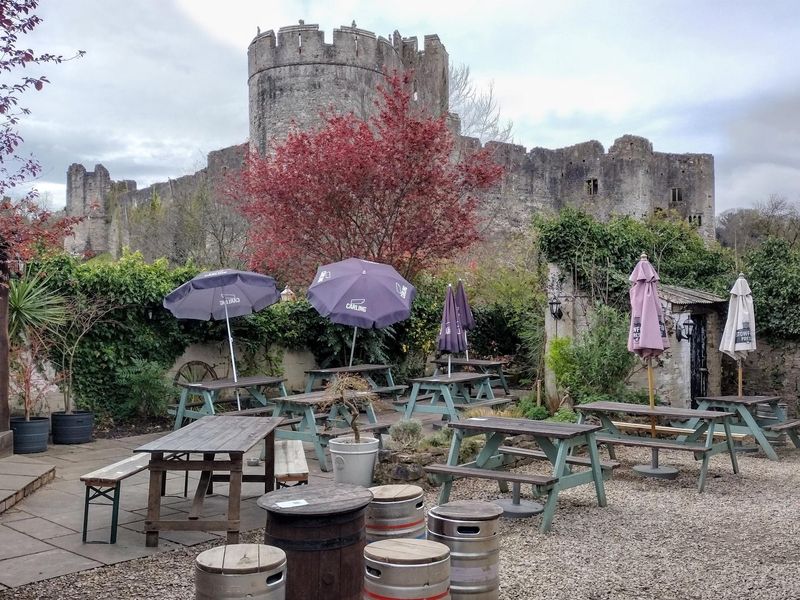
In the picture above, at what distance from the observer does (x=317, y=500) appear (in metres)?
3.45

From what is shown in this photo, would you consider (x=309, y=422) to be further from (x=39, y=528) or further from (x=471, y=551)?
(x=471, y=551)

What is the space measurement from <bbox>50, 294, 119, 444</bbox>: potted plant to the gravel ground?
443cm

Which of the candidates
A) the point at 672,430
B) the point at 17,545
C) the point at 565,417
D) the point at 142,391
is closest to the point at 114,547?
the point at 17,545

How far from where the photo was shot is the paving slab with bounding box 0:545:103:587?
14.1 feet

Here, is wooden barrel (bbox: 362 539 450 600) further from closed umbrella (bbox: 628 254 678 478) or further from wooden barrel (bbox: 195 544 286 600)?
closed umbrella (bbox: 628 254 678 478)

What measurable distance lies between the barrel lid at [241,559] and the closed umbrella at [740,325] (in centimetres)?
748

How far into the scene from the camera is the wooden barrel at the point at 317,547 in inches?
127

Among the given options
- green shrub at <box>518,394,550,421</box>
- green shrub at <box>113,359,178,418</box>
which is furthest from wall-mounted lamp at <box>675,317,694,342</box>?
green shrub at <box>113,359,178,418</box>

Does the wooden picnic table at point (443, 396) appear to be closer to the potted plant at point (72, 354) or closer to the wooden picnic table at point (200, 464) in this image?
the wooden picnic table at point (200, 464)

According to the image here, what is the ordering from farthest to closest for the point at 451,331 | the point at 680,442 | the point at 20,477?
the point at 451,331
the point at 680,442
the point at 20,477

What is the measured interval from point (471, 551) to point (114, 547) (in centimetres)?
258

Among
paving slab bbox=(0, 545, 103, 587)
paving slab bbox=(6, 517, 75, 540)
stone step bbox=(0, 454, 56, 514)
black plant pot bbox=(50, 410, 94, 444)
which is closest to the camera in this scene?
paving slab bbox=(0, 545, 103, 587)

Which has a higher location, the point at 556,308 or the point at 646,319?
the point at 556,308

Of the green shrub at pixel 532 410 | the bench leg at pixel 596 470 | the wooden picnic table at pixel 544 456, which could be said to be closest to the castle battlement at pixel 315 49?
the green shrub at pixel 532 410
